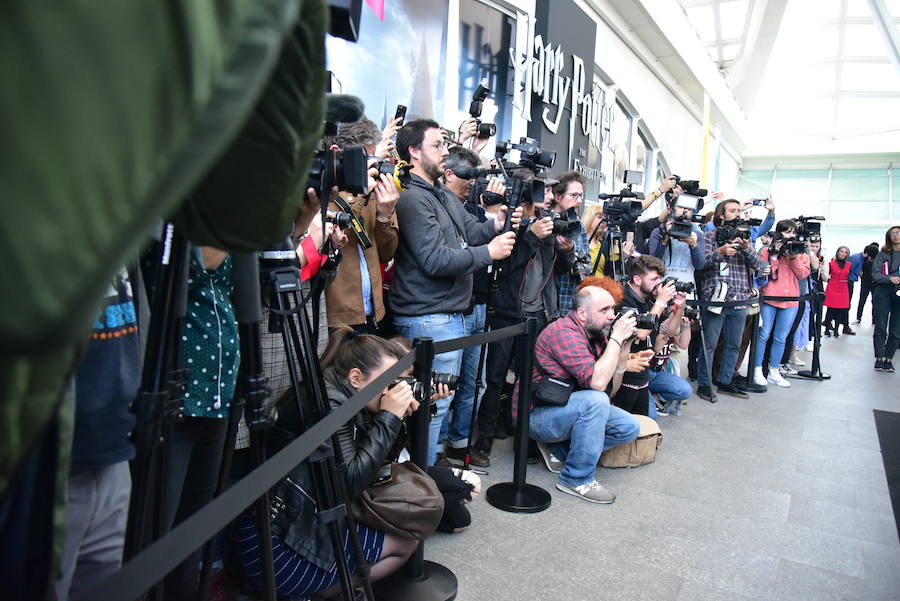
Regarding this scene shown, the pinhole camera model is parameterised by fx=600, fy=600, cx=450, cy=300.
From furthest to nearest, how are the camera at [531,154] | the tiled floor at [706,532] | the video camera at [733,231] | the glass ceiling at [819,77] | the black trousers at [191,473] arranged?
the glass ceiling at [819,77] < the video camera at [733,231] < the camera at [531,154] < the tiled floor at [706,532] < the black trousers at [191,473]

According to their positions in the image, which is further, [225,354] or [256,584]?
[256,584]

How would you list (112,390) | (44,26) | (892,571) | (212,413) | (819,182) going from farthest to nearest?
(819,182), (892,571), (212,413), (112,390), (44,26)

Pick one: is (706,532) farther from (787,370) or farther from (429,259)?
(787,370)

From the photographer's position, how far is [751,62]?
1762 cm

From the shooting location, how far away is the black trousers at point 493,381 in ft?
11.4

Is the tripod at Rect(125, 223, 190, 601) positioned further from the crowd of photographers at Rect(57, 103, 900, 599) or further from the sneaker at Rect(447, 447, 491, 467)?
the sneaker at Rect(447, 447, 491, 467)

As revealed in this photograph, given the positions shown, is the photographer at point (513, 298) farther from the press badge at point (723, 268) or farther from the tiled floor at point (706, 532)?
the press badge at point (723, 268)

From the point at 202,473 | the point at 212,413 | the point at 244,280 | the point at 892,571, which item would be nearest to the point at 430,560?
the point at 202,473

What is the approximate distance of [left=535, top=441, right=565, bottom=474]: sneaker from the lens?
336 centimetres

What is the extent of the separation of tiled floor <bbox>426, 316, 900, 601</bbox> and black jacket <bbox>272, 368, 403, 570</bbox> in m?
0.64

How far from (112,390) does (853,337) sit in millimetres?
12882

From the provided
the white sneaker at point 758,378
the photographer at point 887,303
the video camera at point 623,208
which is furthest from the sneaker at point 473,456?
the photographer at point 887,303

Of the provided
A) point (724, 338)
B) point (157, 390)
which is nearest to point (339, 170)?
point (157, 390)

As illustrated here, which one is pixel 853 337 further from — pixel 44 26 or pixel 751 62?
pixel 44 26
